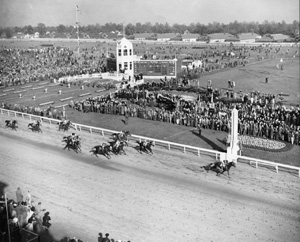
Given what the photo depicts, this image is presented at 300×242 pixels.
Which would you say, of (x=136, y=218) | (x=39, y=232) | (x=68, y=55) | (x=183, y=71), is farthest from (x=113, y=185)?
(x=68, y=55)

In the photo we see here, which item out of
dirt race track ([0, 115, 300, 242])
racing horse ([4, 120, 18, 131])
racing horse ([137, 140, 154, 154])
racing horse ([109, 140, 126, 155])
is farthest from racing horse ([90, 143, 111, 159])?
racing horse ([4, 120, 18, 131])

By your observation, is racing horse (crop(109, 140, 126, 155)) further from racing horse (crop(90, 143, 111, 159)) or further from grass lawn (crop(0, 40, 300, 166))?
grass lawn (crop(0, 40, 300, 166))

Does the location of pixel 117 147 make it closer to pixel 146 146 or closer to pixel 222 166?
pixel 146 146

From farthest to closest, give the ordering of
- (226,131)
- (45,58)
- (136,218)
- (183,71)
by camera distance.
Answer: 1. (45,58)
2. (183,71)
3. (226,131)
4. (136,218)

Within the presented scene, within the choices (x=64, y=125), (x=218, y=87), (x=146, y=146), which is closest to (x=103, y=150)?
(x=146, y=146)

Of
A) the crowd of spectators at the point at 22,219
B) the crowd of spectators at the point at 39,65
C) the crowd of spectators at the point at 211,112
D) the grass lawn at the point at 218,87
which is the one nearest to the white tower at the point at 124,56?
the crowd of spectators at the point at 39,65

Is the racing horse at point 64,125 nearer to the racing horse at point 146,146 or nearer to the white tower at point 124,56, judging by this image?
the racing horse at point 146,146

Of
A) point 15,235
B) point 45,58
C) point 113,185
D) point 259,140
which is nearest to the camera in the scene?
point 15,235

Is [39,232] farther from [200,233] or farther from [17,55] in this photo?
[17,55]
